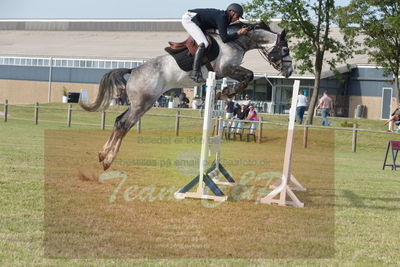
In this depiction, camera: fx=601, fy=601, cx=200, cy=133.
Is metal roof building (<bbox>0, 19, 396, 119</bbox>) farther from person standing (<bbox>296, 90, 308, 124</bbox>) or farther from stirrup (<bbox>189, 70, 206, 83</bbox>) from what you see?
stirrup (<bbox>189, 70, 206, 83</bbox>)

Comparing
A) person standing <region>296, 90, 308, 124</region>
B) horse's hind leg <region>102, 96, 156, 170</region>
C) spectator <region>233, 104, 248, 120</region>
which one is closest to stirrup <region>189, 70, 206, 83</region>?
horse's hind leg <region>102, 96, 156, 170</region>

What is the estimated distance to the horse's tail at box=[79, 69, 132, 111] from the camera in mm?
8922

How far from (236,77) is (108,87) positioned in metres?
2.05

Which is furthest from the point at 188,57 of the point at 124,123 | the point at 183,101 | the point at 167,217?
the point at 183,101

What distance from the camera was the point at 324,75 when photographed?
36.6 metres

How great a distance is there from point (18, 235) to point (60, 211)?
3.94 ft

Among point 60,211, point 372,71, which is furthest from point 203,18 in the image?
point 372,71

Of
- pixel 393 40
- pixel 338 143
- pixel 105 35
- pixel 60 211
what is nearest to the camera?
pixel 60 211

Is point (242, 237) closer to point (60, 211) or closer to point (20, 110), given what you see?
point (60, 211)

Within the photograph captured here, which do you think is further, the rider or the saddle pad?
the saddle pad

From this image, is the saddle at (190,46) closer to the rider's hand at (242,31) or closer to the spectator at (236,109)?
the rider's hand at (242,31)

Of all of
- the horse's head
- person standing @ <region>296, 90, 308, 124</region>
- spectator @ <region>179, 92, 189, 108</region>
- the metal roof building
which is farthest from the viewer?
spectator @ <region>179, 92, 189, 108</region>

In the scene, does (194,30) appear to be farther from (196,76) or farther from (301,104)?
(301,104)

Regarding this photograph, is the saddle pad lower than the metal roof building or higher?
lower
